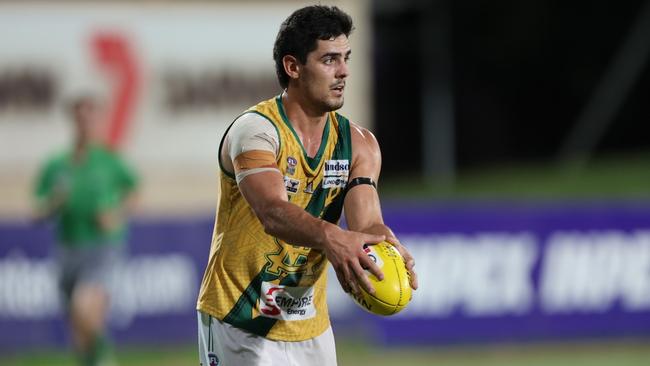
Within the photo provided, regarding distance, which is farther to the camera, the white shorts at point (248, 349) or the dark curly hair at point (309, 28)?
the white shorts at point (248, 349)

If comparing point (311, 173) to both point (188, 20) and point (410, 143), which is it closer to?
point (188, 20)

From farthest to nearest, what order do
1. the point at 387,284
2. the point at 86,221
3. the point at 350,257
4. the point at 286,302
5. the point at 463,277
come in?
the point at 463,277
the point at 86,221
the point at 286,302
the point at 387,284
the point at 350,257

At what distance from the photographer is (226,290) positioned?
5453 millimetres

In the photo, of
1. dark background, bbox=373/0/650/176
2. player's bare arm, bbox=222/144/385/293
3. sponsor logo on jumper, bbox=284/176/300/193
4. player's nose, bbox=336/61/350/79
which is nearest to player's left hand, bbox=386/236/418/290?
player's bare arm, bbox=222/144/385/293

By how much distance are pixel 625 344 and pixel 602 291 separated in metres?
0.58

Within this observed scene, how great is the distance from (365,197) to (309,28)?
0.78m

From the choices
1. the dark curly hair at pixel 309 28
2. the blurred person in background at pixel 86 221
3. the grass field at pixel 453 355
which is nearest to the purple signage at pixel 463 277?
the grass field at pixel 453 355

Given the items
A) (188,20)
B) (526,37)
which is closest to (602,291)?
(188,20)

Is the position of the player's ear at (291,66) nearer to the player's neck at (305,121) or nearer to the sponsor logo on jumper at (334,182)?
the player's neck at (305,121)

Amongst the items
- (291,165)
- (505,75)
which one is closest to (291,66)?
(291,165)

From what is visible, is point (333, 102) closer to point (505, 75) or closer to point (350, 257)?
point (350, 257)

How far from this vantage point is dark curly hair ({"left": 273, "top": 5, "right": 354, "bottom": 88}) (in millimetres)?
5273

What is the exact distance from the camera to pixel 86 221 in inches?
405

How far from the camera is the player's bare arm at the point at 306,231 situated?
4824 millimetres
